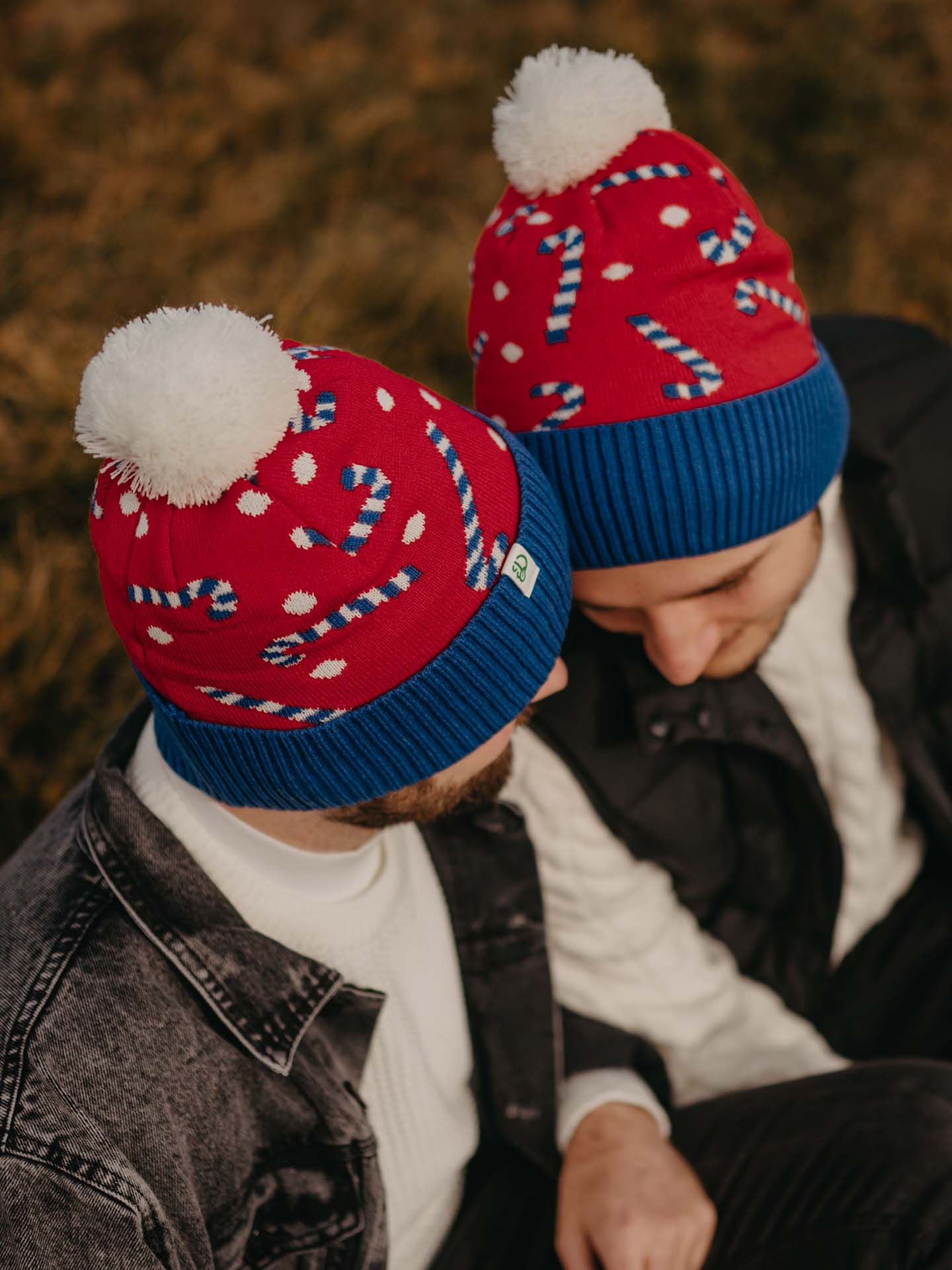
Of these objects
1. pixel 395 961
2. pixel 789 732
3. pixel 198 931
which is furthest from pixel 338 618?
pixel 789 732

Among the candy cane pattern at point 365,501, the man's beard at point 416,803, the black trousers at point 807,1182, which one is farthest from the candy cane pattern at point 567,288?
the black trousers at point 807,1182

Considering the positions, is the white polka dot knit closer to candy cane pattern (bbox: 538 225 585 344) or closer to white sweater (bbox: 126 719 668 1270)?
white sweater (bbox: 126 719 668 1270)

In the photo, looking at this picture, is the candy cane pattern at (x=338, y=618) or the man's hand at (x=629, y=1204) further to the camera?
the man's hand at (x=629, y=1204)

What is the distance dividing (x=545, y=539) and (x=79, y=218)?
335 centimetres

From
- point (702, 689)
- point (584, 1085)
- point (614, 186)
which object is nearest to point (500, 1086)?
point (584, 1085)

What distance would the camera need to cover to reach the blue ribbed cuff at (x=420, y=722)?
130 centimetres

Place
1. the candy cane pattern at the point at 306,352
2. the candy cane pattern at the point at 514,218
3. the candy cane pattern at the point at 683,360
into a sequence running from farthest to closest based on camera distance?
1. the candy cane pattern at the point at 514,218
2. the candy cane pattern at the point at 683,360
3. the candy cane pattern at the point at 306,352

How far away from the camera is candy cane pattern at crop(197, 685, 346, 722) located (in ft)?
4.16

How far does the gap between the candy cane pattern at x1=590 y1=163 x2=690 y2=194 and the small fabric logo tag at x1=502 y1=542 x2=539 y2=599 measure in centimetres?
58

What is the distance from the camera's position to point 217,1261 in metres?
1.39

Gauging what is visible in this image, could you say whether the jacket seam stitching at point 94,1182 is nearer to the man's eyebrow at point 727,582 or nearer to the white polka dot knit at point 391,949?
the white polka dot knit at point 391,949

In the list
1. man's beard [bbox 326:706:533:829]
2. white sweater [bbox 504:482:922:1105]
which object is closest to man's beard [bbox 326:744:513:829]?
man's beard [bbox 326:706:533:829]

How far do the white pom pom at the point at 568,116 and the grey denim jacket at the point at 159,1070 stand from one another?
1.03 metres

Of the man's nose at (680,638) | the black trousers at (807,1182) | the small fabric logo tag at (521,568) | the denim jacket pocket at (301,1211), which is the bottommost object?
the black trousers at (807,1182)
